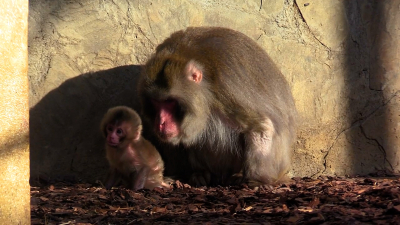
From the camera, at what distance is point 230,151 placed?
6086 millimetres

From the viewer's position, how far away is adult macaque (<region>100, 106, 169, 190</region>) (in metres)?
5.74

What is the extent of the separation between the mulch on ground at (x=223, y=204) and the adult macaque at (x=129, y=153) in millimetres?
240

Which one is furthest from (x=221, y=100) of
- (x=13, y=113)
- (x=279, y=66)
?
(x=13, y=113)

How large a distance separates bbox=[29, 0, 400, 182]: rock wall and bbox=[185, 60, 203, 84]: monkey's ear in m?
0.93

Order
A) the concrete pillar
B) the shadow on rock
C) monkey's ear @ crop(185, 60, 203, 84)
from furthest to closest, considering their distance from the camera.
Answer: the shadow on rock
monkey's ear @ crop(185, 60, 203, 84)
the concrete pillar

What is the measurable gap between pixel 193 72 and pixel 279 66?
1398 mm

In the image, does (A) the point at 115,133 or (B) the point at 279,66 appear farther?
(B) the point at 279,66

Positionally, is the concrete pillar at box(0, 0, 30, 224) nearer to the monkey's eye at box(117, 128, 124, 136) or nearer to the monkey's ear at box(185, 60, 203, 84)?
the monkey's eye at box(117, 128, 124, 136)

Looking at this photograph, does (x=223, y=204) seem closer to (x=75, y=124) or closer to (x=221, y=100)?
(x=221, y=100)

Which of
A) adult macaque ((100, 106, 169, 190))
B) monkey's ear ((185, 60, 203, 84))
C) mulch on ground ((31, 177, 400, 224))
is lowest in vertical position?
mulch on ground ((31, 177, 400, 224))

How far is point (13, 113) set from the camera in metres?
3.24

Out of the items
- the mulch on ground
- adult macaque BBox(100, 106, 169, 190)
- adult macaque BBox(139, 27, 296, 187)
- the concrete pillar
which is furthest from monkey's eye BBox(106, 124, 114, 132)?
the concrete pillar

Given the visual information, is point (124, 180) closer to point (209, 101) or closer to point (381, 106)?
point (209, 101)

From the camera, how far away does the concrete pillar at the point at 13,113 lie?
10.4ft
